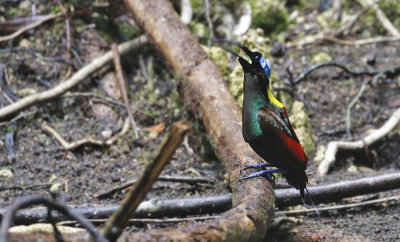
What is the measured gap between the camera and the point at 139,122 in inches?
185

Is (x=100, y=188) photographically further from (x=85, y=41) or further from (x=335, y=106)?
(x=335, y=106)

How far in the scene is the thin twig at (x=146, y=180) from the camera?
1.50m

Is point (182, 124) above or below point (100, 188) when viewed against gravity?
above

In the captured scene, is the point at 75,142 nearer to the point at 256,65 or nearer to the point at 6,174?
the point at 6,174

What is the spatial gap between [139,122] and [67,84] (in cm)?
80

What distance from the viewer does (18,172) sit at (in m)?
3.67

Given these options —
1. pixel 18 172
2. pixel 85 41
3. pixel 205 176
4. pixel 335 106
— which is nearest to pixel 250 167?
pixel 205 176

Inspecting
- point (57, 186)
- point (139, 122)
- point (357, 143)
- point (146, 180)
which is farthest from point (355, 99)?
point (146, 180)

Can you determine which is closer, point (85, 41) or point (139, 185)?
point (139, 185)

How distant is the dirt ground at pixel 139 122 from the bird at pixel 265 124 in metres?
0.74

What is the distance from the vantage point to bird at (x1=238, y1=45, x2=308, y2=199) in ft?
8.13

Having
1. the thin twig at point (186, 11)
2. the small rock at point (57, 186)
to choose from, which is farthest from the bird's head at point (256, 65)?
the thin twig at point (186, 11)

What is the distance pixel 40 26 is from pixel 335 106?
3367 millimetres

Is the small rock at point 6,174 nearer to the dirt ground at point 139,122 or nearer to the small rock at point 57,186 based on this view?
the dirt ground at point 139,122
